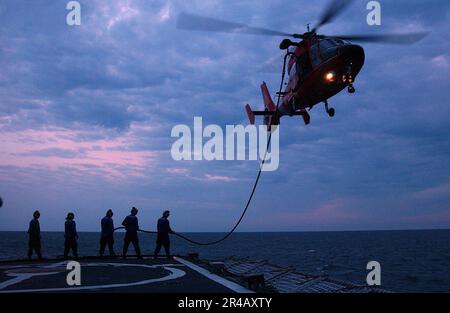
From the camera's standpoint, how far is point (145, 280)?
457 inches

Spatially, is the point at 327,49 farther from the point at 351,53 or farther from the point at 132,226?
the point at 132,226

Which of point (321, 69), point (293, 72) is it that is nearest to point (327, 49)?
point (321, 69)

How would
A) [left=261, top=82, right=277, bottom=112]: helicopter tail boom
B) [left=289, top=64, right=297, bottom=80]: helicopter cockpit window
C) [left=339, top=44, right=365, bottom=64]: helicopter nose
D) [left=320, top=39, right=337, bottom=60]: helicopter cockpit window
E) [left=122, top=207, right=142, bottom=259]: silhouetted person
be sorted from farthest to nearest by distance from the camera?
[left=261, top=82, right=277, bottom=112]: helicopter tail boom
[left=122, top=207, right=142, bottom=259]: silhouetted person
[left=289, top=64, right=297, bottom=80]: helicopter cockpit window
[left=320, top=39, right=337, bottom=60]: helicopter cockpit window
[left=339, top=44, right=365, bottom=64]: helicopter nose

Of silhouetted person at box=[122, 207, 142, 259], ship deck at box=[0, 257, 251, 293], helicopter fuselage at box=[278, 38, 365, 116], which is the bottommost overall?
ship deck at box=[0, 257, 251, 293]

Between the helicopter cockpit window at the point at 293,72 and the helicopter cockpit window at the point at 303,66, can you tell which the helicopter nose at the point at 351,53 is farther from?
the helicopter cockpit window at the point at 293,72

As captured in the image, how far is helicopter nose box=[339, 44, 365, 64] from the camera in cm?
1414

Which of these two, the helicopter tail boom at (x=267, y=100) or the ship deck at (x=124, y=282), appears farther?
the helicopter tail boom at (x=267, y=100)

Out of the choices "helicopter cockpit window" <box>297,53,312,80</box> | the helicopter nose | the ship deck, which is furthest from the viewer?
"helicopter cockpit window" <box>297,53,312,80</box>

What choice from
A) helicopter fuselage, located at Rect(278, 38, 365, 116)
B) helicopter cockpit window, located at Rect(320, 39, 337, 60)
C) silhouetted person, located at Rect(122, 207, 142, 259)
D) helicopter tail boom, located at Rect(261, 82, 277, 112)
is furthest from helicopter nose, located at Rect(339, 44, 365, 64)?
silhouetted person, located at Rect(122, 207, 142, 259)

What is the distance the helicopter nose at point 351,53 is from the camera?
14141mm

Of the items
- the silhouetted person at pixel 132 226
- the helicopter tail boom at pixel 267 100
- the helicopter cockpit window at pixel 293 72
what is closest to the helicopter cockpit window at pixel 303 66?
the helicopter cockpit window at pixel 293 72

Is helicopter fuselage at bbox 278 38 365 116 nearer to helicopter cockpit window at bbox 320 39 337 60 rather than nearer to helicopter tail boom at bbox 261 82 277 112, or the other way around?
helicopter cockpit window at bbox 320 39 337 60
